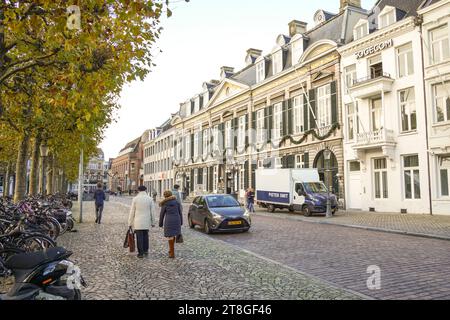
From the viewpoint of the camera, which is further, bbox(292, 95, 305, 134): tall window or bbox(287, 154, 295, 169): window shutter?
bbox(287, 154, 295, 169): window shutter

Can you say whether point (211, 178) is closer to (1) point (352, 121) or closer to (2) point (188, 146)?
(2) point (188, 146)

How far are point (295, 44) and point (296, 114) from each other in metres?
6.37

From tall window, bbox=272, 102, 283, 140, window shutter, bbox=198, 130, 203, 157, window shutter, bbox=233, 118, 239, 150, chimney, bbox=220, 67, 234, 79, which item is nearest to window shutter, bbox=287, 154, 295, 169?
tall window, bbox=272, 102, 283, 140

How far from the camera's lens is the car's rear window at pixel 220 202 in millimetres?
14584

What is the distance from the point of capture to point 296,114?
31.0 m

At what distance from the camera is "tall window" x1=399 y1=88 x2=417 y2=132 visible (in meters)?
21.7

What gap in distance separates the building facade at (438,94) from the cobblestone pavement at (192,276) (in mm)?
15026

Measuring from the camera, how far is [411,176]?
71.5 ft

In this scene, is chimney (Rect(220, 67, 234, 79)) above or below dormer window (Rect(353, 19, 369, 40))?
above

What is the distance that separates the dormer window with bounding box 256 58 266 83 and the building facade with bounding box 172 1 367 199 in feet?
0.06

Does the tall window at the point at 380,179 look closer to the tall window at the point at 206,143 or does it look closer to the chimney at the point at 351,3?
the chimney at the point at 351,3

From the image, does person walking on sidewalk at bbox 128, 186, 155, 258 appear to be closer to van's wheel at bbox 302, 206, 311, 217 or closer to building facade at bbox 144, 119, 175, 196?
van's wheel at bbox 302, 206, 311, 217

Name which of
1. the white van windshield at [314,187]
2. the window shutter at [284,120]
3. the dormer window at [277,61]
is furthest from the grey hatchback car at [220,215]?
the dormer window at [277,61]
